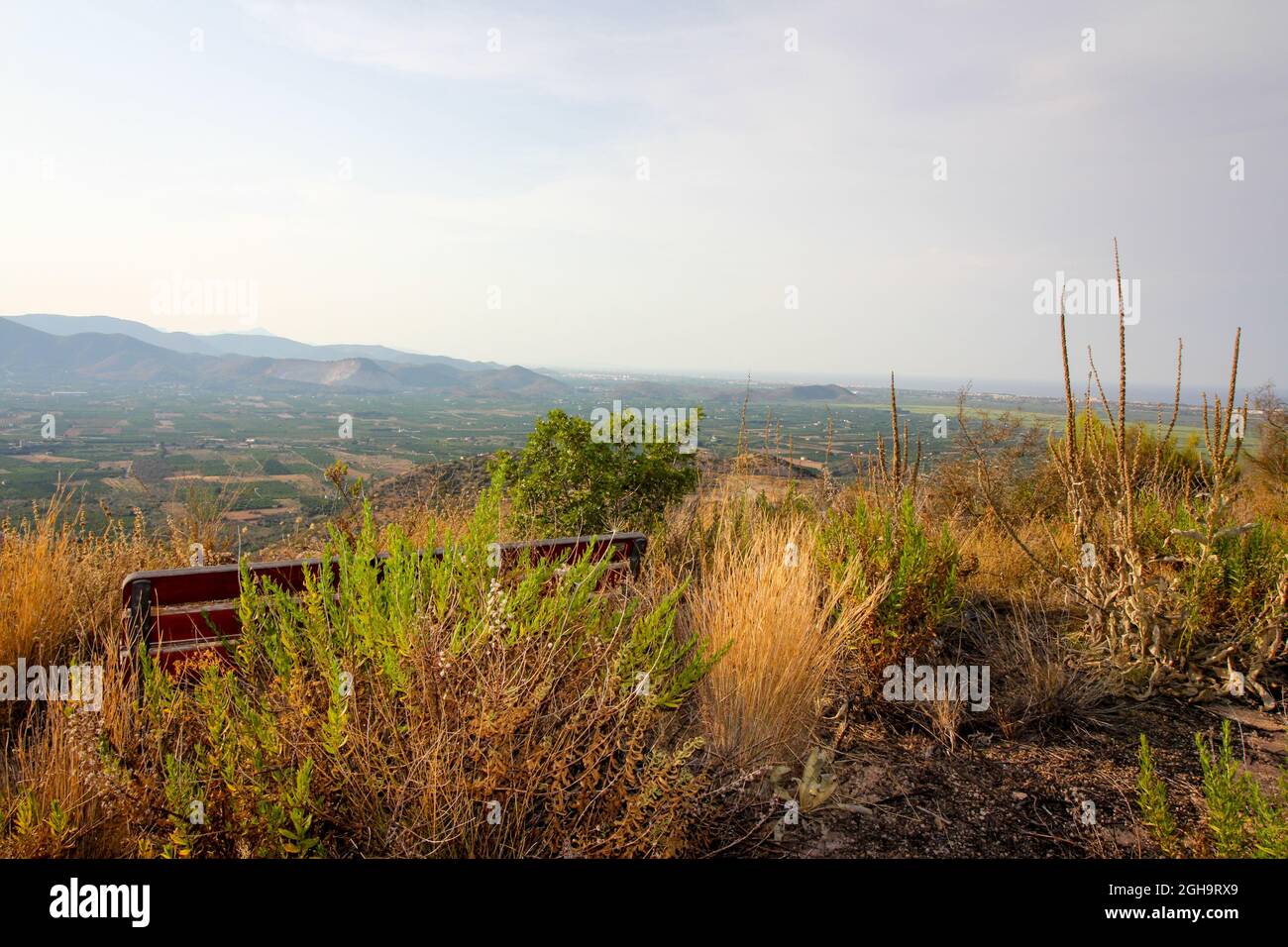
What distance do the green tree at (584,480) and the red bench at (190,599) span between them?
295 cm

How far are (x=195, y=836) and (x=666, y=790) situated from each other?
1.26 m

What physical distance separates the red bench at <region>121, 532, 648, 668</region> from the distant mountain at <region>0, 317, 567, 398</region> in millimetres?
115935

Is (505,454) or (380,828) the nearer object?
(380,828)

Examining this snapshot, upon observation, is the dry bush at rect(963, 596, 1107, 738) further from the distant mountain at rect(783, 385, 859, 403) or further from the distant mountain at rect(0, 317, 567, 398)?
the distant mountain at rect(0, 317, 567, 398)

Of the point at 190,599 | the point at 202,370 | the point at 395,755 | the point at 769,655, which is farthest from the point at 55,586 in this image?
the point at 202,370

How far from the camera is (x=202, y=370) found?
14388cm

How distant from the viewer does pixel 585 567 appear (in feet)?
10.1

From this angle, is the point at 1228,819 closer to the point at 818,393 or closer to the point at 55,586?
the point at 55,586

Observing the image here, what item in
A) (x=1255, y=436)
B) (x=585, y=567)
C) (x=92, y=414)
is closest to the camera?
(x=585, y=567)

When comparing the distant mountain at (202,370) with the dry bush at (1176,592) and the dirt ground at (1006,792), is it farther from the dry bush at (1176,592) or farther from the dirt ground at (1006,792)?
the dirt ground at (1006,792)

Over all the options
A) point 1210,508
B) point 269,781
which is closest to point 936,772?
point 1210,508

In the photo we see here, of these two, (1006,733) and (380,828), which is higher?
(380,828)

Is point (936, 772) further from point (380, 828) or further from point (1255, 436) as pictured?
point (1255, 436)
